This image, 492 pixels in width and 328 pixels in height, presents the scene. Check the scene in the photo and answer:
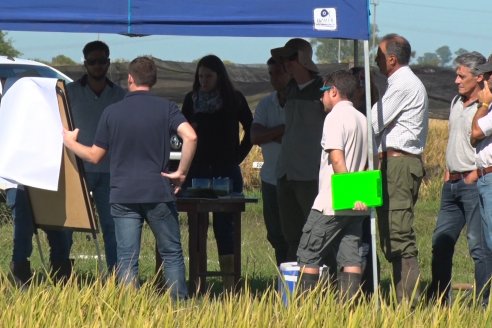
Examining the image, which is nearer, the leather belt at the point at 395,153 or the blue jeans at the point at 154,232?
the blue jeans at the point at 154,232

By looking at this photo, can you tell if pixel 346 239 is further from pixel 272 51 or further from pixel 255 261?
pixel 255 261

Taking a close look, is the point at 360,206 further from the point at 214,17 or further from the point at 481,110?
the point at 214,17

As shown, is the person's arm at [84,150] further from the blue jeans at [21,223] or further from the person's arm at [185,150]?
the blue jeans at [21,223]

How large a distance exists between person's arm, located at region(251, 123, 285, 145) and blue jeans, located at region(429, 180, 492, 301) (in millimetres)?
1258

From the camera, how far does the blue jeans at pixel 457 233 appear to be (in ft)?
24.7

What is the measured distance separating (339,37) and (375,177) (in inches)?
31.3

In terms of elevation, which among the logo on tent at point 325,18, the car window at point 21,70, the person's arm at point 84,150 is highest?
the car window at point 21,70

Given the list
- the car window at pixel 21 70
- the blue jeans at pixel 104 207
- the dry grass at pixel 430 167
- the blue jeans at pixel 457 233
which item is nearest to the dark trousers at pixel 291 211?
→ the blue jeans at pixel 457 233

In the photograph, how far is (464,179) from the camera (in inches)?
299

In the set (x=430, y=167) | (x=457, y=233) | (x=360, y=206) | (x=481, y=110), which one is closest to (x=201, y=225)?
(x=457, y=233)

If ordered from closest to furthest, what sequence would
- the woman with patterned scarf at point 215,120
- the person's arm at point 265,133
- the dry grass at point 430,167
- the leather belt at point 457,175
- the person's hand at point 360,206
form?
the person's hand at point 360,206
the leather belt at point 457,175
the person's arm at point 265,133
the woman with patterned scarf at point 215,120
the dry grass at point 430,167

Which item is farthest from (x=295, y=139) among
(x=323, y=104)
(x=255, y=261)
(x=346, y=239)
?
(x=255, y=261)

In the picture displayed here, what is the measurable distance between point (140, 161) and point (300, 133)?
122 cm

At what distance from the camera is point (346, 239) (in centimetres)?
717
